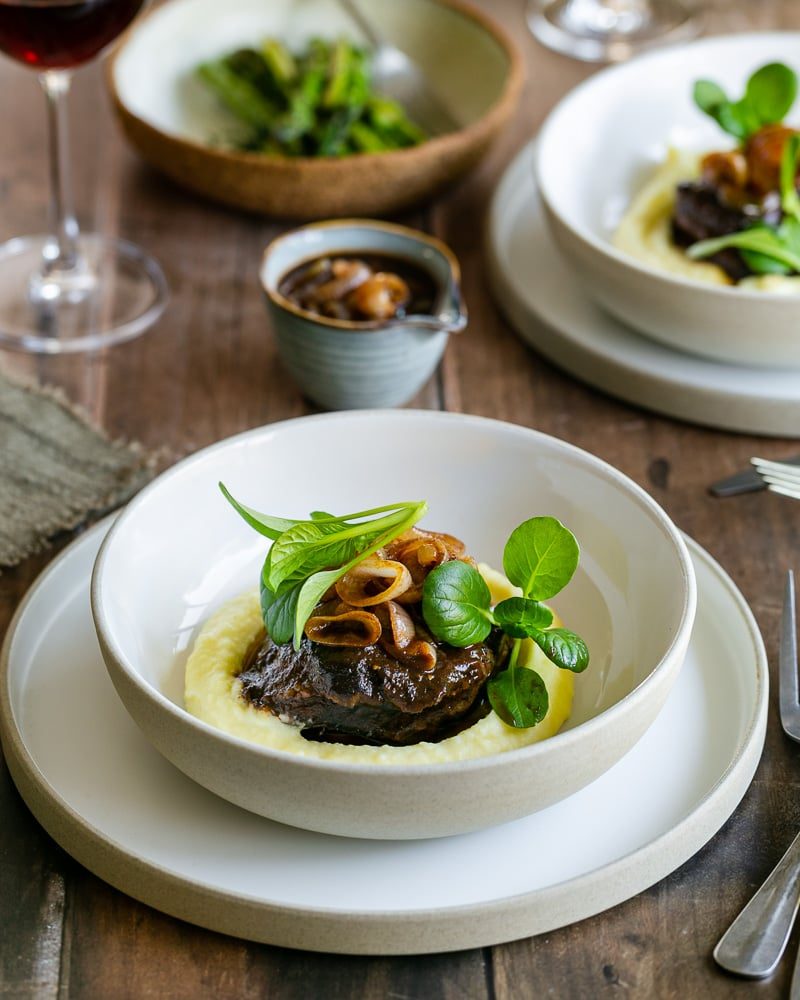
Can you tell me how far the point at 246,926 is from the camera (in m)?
1.38

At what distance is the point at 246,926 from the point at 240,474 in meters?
0.66

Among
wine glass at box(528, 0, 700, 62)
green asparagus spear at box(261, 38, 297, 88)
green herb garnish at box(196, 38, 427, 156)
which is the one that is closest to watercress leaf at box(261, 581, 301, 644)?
green herb garnish at box(196, 38, 427, 156)

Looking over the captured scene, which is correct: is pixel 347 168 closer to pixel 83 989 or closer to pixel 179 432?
pixel 179 432

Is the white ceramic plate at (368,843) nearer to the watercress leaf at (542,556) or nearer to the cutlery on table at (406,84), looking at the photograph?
the watercress leaf at (542,556)

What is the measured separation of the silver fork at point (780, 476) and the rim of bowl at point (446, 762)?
1.65 ft

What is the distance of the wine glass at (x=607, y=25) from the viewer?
3.65 meters

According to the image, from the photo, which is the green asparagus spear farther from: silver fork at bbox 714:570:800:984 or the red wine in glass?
silver fork at bbox 714:570:800:984

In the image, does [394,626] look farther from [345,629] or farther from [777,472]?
[777,472]

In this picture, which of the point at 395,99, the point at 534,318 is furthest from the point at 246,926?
the point at 395,99

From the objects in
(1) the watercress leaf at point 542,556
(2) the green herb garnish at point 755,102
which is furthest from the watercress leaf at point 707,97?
(1) the watercress leaf at point 542,556

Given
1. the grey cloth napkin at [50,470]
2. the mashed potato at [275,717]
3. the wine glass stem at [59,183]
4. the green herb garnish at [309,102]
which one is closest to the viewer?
the mashed potato at [275,717]

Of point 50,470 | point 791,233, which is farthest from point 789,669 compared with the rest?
point 50,470

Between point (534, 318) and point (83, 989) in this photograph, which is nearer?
point (83, 989)

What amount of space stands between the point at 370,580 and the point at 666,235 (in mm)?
1329
